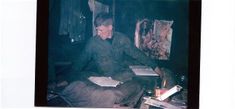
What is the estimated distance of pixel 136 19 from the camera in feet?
10.5

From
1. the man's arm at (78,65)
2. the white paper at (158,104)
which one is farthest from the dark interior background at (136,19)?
the white paper at (158,104)

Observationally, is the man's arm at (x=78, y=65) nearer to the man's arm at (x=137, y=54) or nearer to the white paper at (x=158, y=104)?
the man's arm at (x=137, y=54)

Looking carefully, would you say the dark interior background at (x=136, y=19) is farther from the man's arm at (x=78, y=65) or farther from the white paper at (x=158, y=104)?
the white paper at (x=158, y=104)

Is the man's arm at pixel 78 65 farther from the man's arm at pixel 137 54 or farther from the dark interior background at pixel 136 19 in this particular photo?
the man's arm at pixel 137 54

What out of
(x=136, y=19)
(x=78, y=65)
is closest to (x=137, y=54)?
(x=136, y=19)

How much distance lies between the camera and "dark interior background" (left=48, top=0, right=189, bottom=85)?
126 inches

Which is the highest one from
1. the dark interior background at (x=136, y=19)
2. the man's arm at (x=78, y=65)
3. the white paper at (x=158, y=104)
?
the dark interior background at (x=136, y=19)

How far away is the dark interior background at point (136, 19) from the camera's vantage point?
10.5 ft

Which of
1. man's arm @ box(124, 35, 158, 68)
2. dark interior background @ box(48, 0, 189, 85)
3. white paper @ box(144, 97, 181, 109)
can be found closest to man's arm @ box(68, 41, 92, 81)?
dark interior background @ box(48, 0, 189, 85)

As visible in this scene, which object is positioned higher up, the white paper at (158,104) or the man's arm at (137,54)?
the man's arm at (137,54)

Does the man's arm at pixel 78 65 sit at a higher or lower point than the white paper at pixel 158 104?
higher

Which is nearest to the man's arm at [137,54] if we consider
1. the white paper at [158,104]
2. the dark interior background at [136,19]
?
the dark interior background at [136,19]
